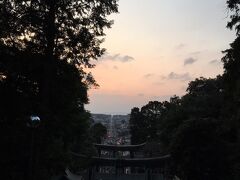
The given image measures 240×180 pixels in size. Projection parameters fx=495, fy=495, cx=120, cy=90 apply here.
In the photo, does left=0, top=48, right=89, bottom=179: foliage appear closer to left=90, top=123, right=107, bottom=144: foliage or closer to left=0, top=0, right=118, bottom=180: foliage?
left=0, top=0, right=118, bottom=180: foliage

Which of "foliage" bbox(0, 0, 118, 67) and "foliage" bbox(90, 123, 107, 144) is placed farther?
"foliage" bbox(90, 123, 107, 144)

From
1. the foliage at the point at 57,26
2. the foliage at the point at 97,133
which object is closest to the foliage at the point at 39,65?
the foliage at the point at 57,26

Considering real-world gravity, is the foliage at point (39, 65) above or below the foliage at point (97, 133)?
below

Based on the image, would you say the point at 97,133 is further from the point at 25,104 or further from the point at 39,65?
the point at 39,65

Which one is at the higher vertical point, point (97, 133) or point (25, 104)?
point (97, 133)

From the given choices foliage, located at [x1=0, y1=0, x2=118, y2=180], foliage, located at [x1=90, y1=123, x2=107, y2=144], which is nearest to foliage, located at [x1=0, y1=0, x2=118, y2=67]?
foliage, located at [x1=0, y1=0, x2=118, y2=180]

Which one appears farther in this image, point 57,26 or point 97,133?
point 97,133

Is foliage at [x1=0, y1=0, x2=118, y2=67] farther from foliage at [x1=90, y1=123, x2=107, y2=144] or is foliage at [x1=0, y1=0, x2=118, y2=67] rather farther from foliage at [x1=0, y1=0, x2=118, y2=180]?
foliage at [x1=90, y1=123, x2=107, y2=144]

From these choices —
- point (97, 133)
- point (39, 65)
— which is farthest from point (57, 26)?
point (97, 133)

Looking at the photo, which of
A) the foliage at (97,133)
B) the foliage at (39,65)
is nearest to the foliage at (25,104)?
the foliage at (39,65)

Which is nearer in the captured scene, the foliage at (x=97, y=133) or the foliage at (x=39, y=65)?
the foliage at (x=39, y=65)

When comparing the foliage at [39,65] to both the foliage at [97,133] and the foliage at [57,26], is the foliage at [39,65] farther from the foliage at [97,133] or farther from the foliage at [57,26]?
the foliage at [97,133]

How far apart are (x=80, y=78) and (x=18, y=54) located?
2.85m

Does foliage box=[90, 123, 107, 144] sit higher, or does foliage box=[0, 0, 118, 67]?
foliage box=[90, 123, 107, 144]
